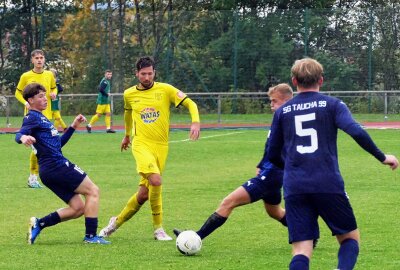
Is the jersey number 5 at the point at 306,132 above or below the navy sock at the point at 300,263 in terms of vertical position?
above

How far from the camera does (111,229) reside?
10430 mm

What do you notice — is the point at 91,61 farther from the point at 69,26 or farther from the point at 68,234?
the point at 68,234

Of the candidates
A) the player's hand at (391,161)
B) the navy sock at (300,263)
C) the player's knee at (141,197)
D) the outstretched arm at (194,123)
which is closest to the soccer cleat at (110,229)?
the player's knee at (141,197)

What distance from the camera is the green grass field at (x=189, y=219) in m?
8.86

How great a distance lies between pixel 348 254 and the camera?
22.9 ft

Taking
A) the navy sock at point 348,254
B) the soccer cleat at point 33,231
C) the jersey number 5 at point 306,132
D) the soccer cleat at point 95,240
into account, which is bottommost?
the soccer cleat at point 95,240

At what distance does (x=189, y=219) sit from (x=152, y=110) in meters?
1.72

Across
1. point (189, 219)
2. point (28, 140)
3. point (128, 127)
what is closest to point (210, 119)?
point (189, 219)

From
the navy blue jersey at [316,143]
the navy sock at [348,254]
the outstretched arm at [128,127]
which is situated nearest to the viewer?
the navy blue jersey at [316,143]

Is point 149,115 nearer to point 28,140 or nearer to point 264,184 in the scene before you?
point 28,140

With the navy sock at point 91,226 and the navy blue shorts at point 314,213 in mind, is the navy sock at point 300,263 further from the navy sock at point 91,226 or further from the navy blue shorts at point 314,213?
the navy sock at point 91,226

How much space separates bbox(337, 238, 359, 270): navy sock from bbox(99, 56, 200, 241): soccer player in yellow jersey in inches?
137

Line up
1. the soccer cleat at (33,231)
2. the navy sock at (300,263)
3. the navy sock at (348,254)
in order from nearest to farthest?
1. the navy sock at (300,263)
2. the navy sock at (348,254)
3. the soccer cleat at (33,231)

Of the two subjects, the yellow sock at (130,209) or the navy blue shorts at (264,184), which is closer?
the navy blue shorts at (264,184)
